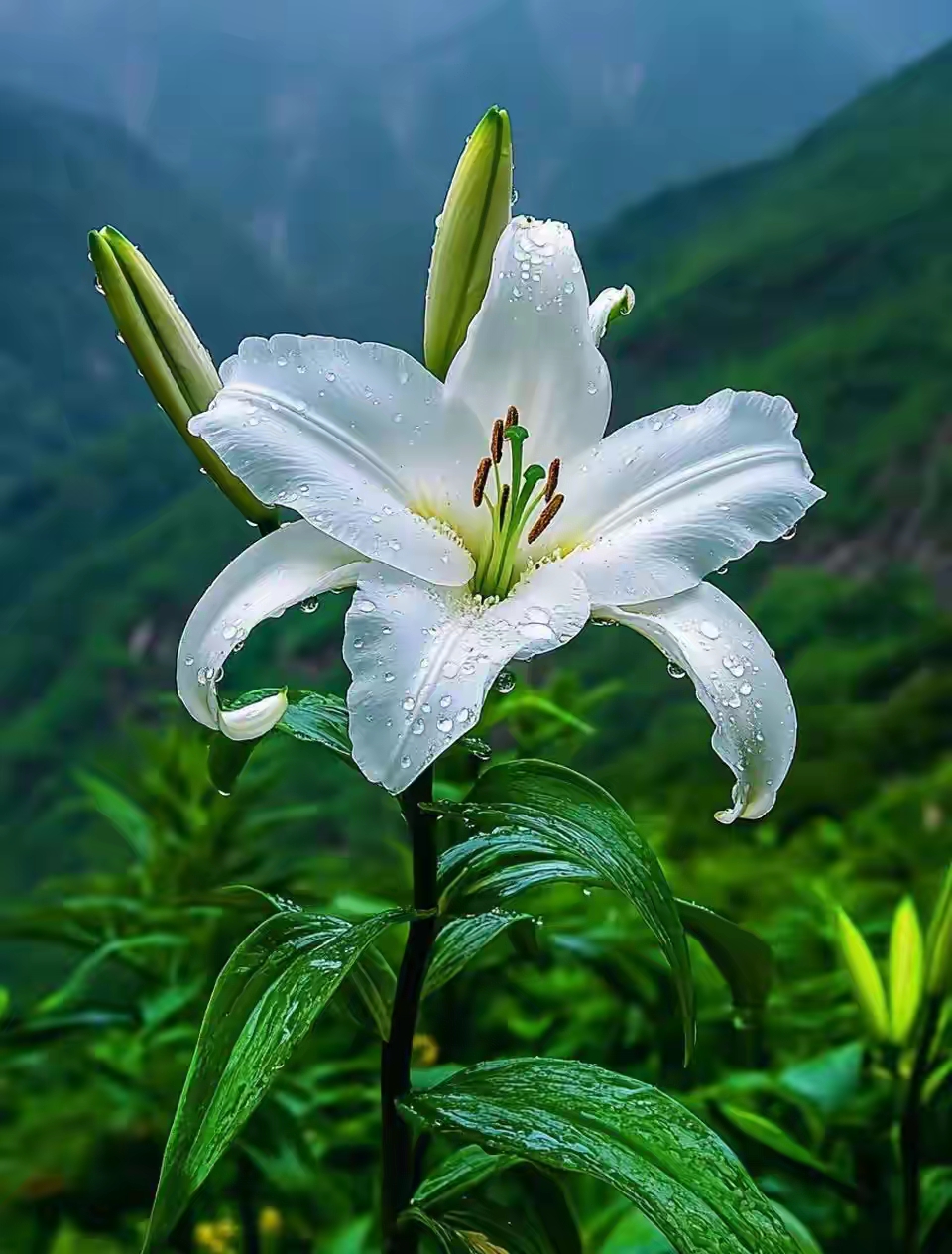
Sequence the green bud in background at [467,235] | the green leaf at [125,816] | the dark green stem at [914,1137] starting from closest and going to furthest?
the green bud in background at [467,235]
the dark green stem at [914,1137]
the green leaf at [125,816]

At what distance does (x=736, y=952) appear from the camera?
1.38 feet

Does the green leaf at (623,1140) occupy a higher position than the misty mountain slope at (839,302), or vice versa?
the misty mountain slope at (839,302)

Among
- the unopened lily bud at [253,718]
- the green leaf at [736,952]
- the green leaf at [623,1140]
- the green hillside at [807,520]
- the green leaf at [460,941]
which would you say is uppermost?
the green hillside at [807,520]

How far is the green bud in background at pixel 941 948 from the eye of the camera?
525 mm

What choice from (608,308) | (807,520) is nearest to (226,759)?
(608,308)

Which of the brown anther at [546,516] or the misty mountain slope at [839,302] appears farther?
the misty mountain slope at [839,302]

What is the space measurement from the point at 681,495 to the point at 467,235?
0.41 ft

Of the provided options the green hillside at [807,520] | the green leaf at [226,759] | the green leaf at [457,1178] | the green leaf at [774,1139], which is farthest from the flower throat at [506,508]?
the green hillside at [807,520]

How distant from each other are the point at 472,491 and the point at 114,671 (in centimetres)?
548

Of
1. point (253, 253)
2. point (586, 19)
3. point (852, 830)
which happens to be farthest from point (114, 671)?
point (586, 19)

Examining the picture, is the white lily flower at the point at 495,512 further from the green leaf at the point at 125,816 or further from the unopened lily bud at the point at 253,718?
the green leaf at the point at 125,816

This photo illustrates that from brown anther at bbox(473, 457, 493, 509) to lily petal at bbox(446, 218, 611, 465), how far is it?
0.02 m

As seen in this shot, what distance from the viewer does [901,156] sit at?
6438 mm

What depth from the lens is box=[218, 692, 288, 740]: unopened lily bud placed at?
1.14 ft
